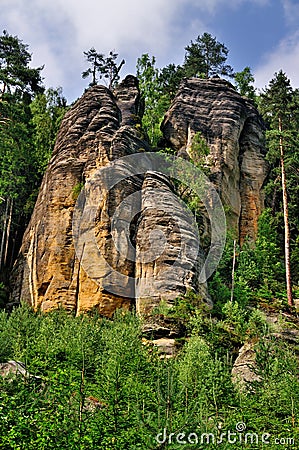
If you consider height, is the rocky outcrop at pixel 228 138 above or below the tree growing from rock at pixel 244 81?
below

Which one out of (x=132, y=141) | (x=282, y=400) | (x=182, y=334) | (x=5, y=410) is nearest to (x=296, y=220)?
(x=132, y=141)

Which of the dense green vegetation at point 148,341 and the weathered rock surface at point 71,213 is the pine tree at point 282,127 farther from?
the weathered rock surface at point 71,213

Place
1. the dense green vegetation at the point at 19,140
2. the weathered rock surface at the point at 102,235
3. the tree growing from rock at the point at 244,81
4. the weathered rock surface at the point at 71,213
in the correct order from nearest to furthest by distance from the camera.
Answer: the weathered rock surface at the point at 102,235 < the weathered rock surface at the point at 71,213 < the dense green vegetation at the point at 19,140 < the tree growing from rock at the point at 244,81

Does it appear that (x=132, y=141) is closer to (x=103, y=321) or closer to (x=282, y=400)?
(x=103, y=321)

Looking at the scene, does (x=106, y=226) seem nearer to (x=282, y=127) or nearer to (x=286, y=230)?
(x=286, y=230)

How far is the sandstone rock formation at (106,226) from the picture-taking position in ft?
68.4

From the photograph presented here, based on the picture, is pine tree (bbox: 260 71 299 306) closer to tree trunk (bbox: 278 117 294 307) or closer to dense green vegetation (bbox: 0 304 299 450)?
tree trunk (bbox: 278 117 294 307)

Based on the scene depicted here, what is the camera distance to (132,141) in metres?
25.4

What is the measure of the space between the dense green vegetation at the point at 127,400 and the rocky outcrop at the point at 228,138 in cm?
1877

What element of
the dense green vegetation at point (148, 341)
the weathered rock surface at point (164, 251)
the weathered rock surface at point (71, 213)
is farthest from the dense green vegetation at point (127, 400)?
the weathered rock surface at point (71, 213)

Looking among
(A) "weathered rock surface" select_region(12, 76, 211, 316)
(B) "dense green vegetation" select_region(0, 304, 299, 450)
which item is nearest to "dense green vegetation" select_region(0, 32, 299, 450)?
(B) "dense green vegetation" select_region(0, 304, 299, 450)

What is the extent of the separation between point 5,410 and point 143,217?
15.9 metres

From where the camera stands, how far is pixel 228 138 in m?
31.3

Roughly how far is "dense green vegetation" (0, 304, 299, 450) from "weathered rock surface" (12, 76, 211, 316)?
7586mm
